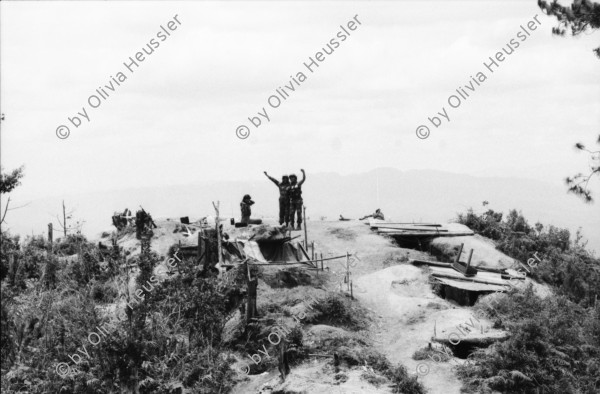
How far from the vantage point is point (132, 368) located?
1955 centimetres

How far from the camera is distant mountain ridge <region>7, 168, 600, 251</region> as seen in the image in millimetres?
120375

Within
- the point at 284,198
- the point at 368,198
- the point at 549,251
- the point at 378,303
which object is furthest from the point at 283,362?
the point at 368,198

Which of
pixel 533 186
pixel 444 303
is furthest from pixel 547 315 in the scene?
pixel 533 186

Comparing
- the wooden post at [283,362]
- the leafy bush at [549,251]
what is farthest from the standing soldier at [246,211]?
the leafy bush at [549,251]

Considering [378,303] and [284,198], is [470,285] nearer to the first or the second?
[378,303]

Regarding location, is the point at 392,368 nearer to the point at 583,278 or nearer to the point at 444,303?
the point at 444,303

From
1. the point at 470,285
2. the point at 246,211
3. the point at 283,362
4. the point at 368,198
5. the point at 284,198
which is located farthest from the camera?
the point at 368,198

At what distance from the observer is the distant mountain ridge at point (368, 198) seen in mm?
120375

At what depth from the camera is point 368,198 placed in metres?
128

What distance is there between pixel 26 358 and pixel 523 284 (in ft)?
52.1

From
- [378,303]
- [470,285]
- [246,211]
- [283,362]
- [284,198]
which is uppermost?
[284,198]

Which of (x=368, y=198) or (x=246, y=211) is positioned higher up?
(x=246, y=211)

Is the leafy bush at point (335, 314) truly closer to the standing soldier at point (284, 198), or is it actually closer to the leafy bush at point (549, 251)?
the standing soldier at point (284, 198)

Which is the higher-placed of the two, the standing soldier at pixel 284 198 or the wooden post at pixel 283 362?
the standing soldier at pixel 284 198
